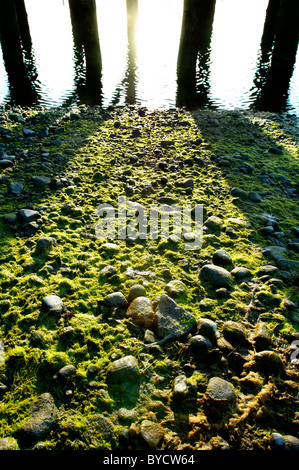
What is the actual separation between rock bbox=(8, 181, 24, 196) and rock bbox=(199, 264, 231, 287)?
2.28 m

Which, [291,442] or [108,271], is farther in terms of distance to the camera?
[108,271]

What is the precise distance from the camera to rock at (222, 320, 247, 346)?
6.72ft

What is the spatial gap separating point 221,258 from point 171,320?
2.93 ft

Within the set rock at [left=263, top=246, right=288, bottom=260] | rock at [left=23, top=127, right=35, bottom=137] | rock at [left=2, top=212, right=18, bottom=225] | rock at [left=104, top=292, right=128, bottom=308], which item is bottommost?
rock at [left=263, top=246, right=288, bottom=260]

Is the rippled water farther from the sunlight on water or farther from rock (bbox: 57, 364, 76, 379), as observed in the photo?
rock (bbox: 57, 364, 76, 379)

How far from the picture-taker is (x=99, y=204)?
3.48 metres

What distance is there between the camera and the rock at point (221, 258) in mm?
2738

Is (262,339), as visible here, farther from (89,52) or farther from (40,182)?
(89,52)

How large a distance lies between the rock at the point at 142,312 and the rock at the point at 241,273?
841mm

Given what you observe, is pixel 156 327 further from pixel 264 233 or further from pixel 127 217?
pixel 264 233

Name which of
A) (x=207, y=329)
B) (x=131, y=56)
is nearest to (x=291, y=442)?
(x=207, y=329)

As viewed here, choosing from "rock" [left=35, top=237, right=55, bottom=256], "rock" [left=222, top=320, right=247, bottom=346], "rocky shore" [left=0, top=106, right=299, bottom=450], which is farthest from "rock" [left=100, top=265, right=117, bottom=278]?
"rock" [left=222, top=320, right=247, bottom=346]

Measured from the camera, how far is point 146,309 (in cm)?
216

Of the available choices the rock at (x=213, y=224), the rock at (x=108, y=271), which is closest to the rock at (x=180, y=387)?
the rock at (x=108, y=271)
